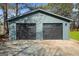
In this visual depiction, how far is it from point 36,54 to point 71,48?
0.71 metres

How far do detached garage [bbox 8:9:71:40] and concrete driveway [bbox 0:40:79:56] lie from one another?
0.31ft

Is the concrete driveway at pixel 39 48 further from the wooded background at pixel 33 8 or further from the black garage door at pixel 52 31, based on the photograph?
the wooded background at pixel 33 8

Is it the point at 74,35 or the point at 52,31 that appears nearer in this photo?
the point at 74,35

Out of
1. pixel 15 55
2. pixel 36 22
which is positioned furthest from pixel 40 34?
pixel 15 55

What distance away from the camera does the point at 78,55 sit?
18.0 ft

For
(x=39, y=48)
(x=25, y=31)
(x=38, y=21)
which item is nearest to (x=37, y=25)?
A: (x=38, y=21)

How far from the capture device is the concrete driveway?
5.50 m

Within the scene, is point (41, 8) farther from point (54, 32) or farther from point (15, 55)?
point (15, 55)

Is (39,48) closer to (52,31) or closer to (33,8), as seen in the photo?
(52,31)

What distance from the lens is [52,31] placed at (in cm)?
561

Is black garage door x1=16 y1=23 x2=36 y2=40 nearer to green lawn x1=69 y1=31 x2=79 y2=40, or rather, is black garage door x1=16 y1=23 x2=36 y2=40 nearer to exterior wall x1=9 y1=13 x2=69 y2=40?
exterior wall x1=9 y1=13 x2=69 y2=40

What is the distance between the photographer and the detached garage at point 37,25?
18.0 ft

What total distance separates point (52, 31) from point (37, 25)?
1.10ft

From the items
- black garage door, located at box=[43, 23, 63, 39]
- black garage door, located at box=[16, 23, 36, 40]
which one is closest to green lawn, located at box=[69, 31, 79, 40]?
black garage door, located at box=[43, 23, 63, 39]
